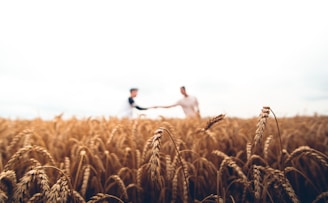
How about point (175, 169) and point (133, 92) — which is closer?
point (175, 169)

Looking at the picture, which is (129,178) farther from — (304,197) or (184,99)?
(184,99)

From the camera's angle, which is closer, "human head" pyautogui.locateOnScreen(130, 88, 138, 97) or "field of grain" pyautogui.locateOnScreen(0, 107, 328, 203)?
"field of grain" pyautogui.locateOnScreen(0, 107, 328, 203)

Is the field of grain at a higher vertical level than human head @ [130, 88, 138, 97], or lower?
lower

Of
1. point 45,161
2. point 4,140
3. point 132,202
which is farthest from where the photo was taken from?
point 4,140

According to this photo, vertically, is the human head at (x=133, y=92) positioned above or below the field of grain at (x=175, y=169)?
above

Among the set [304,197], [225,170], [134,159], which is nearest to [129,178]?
[134,159]

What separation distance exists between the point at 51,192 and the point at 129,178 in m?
1.03

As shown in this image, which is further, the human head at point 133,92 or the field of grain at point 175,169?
the human head at point 133,92

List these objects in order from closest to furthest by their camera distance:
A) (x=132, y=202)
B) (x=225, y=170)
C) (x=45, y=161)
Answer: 1. (x=132, y=202)
2. (x=225, y=170)
3. (x=45, y=161)

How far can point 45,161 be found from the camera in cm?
210

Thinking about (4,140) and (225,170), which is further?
(4,140)

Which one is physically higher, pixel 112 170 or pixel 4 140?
pixel 4 140

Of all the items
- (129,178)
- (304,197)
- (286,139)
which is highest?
(286,139)

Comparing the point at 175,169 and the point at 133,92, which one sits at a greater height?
the point at 133,92
